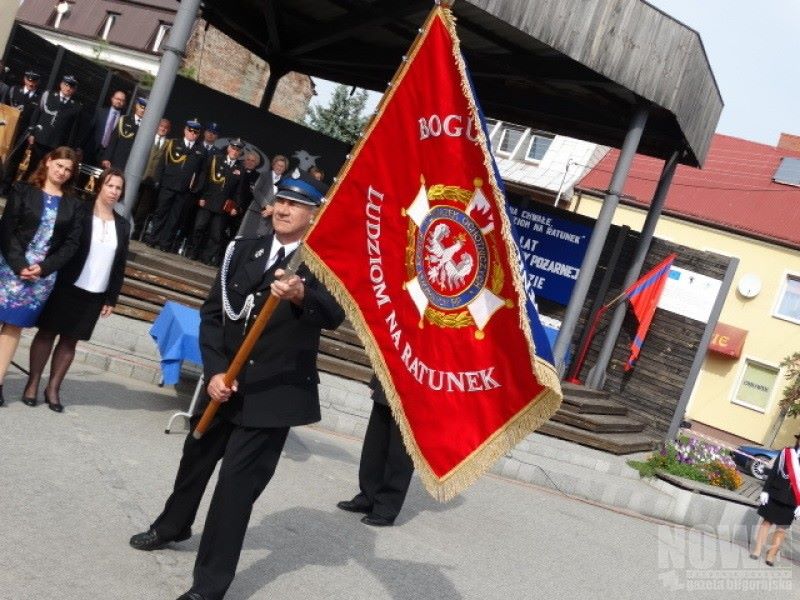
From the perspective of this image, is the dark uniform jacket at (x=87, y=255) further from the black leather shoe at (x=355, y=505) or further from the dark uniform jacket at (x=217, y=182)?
the dark uniform jacket at (x=217, y=182)

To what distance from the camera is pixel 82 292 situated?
8008mm

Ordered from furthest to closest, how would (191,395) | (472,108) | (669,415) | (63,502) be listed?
(669,415), (191,395), (63,502), (472,108)

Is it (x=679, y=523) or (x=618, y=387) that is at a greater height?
(x=618, y=387)

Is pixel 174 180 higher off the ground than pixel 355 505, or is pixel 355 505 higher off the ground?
pixel 174 180

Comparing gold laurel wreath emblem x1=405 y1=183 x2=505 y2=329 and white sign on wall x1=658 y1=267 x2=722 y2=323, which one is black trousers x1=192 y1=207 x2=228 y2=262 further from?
gold laurel wreath emblem x1=405 y1=183 x2=505 y2=329

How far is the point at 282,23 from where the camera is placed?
18.9 metres

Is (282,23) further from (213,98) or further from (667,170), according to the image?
(667,170)

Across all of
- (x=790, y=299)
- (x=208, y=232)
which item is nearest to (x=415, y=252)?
(x=208, y=232)

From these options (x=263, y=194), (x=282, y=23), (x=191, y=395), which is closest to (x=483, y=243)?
(x=191, y=395)

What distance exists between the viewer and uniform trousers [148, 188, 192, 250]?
1466cm

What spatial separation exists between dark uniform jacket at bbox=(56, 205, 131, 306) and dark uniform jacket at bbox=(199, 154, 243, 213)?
6.67 metres

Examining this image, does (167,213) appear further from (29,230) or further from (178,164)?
(29,230)

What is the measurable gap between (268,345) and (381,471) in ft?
10.3

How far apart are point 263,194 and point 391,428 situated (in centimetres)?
777
